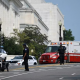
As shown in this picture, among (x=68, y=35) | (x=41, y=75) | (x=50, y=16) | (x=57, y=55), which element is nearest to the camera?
(x=41, y=75)

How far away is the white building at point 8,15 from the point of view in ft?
265

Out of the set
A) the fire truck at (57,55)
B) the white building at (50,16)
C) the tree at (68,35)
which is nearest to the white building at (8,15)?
the fire truck at (57,55)

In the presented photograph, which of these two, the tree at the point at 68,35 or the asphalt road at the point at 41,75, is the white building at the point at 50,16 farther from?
the asphalt road at the point at 41,75

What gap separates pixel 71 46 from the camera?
40531 millimetres

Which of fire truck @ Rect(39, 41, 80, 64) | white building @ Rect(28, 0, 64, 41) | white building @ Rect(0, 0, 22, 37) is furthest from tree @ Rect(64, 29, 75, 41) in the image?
fire truck @ Rect(39, 41, 80, 64)

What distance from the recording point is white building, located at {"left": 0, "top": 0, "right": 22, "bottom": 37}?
80.8 meters

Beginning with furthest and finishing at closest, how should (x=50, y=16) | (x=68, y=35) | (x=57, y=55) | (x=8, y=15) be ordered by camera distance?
(x=68, y=35)
(x=50, y=16)
(x=8, y=15)
(x=57, y=55)

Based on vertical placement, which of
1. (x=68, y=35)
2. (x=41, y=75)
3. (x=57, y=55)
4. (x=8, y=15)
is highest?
(x=68, y=35)

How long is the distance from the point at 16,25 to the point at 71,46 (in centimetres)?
5233

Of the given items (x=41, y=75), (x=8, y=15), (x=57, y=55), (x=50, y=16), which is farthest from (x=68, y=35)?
(x=41, y=75)

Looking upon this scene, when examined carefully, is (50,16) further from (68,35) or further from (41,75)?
(41,75)

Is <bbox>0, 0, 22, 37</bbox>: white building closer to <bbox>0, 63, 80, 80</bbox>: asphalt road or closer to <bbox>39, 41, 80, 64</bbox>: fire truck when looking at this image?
<bbox>39, 41, 80, 64</bbox>: fire truck

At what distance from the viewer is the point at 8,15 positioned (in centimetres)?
8525

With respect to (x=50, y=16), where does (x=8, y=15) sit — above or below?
below
